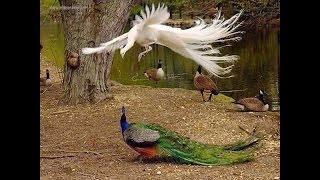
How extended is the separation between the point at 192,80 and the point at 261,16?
1.09 feet

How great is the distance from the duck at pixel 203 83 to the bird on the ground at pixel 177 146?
188 millimetres

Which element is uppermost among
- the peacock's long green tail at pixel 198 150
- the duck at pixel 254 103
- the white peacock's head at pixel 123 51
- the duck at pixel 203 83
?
the white peacock's head at pixel 123 51

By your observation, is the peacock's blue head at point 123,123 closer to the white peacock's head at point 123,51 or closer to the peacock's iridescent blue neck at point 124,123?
the peacock's iridescent blue neck at point 124,123

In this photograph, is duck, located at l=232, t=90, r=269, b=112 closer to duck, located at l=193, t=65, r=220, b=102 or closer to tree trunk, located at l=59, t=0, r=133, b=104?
duck, located at l=193, t=65, r=220, b=102

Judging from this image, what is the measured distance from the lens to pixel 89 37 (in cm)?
320

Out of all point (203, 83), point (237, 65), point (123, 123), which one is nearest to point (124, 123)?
point (123, 123)

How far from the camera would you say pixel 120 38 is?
3.03 meters

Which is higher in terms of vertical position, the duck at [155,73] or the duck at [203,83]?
the duck at [155,73]

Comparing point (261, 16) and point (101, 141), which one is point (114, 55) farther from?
point (261, 16)

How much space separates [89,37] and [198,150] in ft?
1.88

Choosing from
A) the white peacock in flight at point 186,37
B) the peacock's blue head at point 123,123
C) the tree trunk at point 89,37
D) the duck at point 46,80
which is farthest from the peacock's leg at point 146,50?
the duck at point 46,80

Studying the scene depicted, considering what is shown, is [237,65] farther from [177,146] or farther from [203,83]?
[177,146]

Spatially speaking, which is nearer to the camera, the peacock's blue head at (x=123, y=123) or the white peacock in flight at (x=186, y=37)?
the white peacock in flight at (x=186, y=37)

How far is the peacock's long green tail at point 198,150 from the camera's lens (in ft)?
10.2
